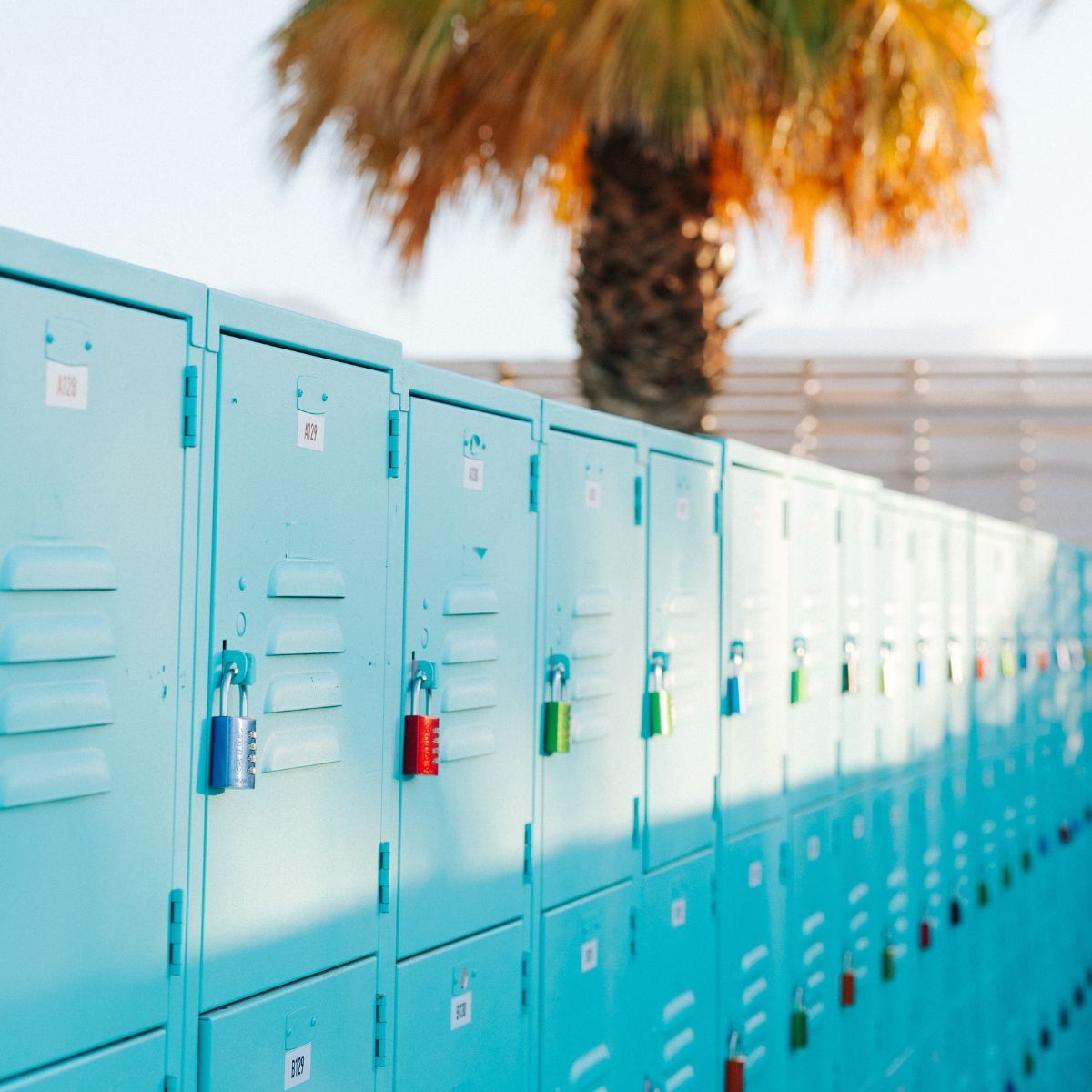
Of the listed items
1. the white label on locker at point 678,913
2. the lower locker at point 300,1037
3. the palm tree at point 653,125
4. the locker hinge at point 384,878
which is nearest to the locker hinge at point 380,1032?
the lower locker at point 300,1037

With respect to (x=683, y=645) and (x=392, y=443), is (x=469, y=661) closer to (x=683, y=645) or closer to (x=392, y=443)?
(x=392, y=443)

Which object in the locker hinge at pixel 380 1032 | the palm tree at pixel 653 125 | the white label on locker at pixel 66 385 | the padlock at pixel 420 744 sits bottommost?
the locker hinge at pixel 380 1032

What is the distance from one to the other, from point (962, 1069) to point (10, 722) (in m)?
4.98

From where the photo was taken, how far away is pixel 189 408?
1.80 m

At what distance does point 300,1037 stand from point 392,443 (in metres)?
0.89

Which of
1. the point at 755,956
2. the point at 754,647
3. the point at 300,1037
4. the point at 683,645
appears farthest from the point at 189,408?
the point at 755,956

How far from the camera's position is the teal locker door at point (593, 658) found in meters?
2.73

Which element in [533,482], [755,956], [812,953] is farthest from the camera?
[812,953]

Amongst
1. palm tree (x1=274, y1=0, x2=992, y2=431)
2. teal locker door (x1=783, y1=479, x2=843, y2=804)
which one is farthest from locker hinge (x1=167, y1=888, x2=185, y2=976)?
palm tree (x1=274, y1=0, x2=992, y2=431)

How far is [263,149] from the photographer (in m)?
5.89

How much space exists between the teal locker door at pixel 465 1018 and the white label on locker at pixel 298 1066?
21 centimetres

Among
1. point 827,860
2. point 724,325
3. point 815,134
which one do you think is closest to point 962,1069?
point 827,860

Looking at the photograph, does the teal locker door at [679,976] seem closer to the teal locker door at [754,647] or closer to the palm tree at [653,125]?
the teal locker door at [754,647]

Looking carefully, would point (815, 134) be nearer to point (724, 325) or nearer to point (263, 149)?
point (724, 325)
